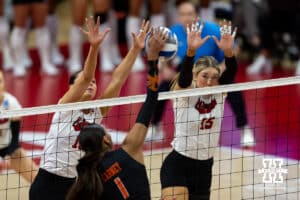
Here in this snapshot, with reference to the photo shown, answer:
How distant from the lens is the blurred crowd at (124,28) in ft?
45.7

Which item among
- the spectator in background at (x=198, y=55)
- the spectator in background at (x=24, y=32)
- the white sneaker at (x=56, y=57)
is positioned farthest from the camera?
the white sneaker at (x=56, y=57)

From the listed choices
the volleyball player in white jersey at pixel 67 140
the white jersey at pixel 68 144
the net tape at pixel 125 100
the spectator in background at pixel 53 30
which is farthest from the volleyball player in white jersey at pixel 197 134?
the spectator in background at pixel 53 30

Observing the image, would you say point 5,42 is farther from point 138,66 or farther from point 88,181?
point 88,181

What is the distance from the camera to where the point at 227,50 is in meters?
7.95

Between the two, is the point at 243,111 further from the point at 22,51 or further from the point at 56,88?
the point at 22,51

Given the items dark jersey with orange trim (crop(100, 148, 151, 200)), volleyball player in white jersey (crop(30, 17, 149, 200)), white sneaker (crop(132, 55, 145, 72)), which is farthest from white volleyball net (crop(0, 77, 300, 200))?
white sneaker (crop(132, 55, 145, 72))

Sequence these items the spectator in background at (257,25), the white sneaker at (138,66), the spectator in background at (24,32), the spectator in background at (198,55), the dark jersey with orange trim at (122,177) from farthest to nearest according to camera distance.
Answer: the white sneaker at (138,66)
the spectator in background at (257,25)
the spectator in background at (24,32)
the spectator in background at (198,55)
the dark jersey with orange trim at (122,177)

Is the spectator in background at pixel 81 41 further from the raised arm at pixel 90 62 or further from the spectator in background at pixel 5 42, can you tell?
the raised arm at pixel 90 62

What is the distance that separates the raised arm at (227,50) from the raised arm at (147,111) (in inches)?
47.4

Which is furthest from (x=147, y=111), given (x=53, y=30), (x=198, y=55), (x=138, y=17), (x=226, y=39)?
(x=53, y=30)

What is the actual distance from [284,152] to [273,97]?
210 centimetres

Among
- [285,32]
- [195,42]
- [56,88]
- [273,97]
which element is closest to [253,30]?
[285,32]

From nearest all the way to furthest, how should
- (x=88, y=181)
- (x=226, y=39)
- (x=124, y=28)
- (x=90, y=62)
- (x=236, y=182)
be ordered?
(x=88, y=181) < (x=90, y=62) < (x=226, y=39) < (x=236, y=182) < (x=124, y=28)

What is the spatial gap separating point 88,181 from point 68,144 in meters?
1.48
